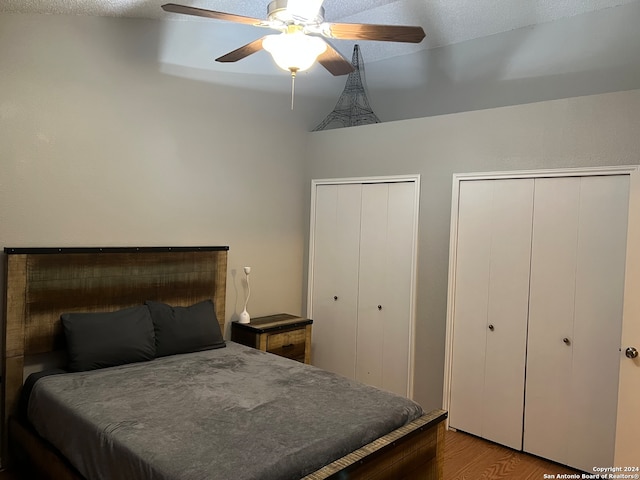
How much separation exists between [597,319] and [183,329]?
266 cm

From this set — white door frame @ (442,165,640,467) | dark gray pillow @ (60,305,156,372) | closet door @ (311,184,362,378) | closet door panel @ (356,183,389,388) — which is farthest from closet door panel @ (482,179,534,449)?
dark gray pillow @ (60,305,156,372)

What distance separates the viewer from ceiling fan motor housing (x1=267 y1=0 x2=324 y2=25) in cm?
199

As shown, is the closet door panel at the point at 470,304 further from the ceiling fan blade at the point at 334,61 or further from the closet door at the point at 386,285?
the ceiling fan blade at the point at 334,61

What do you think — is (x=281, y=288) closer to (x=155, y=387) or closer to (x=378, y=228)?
(x=378, y=228)

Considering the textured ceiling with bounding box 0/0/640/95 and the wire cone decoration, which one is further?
the wire cone decoration

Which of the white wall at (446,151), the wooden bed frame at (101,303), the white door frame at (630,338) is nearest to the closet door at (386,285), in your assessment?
the white wall at (446,151)

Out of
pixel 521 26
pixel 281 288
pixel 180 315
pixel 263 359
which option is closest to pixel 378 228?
pixel 281 288

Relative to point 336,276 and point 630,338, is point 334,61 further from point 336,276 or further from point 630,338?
point 630,338

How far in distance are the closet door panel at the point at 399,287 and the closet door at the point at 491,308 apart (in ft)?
1.28

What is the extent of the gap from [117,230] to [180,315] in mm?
726

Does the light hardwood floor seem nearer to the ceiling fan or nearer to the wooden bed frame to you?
the wooden bed frame

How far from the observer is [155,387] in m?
2.57

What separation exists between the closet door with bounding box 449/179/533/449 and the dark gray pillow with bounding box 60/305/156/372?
2186 millimetres

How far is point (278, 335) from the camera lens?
3.86 metres
